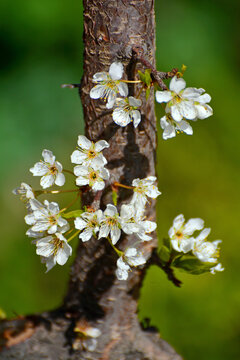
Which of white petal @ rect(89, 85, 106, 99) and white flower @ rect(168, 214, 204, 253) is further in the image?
white flower @ rect(168, 214, 204, 253)

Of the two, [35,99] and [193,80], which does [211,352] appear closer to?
[193,80]

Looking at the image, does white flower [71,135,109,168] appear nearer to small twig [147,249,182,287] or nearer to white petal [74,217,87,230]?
white petal [74,217,87,230]

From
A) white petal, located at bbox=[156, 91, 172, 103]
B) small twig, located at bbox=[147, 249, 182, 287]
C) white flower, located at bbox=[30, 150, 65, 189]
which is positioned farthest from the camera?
small twig, located at bbox=[147, 249, 182, 287]

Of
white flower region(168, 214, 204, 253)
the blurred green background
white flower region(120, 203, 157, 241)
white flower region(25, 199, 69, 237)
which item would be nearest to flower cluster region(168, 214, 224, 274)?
white flower region(168, 214, 204, 253)

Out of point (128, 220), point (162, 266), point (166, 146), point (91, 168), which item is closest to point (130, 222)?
point (128, 220)

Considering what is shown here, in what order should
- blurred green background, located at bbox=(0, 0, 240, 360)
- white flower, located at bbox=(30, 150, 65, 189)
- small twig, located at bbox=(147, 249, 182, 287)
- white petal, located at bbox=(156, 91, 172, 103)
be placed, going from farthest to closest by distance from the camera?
blurred green background, located at bbox=(0, 0, 240, 360), small twig, located at bbox=(147, 249, 182, 287), white flower, located at bbox=(30, 150, 65, 189), white petal, located at bbox=(156, 91, 172, 103)

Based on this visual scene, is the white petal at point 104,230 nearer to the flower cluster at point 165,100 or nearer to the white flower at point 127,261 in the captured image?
the white flower at point 127,261

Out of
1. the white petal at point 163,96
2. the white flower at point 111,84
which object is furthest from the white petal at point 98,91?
the white petal at point 163,96

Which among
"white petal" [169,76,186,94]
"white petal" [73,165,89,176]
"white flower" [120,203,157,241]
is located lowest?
"white flower" [120,203,157,241]
